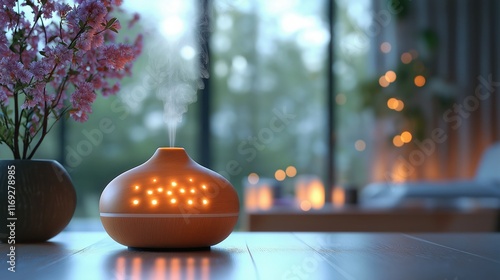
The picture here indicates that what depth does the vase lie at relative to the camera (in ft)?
4.00

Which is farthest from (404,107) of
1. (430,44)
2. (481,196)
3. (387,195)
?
(481,196)

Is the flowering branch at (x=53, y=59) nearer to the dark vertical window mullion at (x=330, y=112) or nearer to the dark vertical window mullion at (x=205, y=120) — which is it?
the dark vertical window mullion at (x=205, y=120)

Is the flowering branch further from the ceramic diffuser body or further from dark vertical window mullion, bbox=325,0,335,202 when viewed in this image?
dark vertical window mullion, bbox=325,0,335,202

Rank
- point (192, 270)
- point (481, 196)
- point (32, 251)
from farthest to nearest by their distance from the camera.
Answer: point (481, 196)
point (32, 251)
point (192, 270)

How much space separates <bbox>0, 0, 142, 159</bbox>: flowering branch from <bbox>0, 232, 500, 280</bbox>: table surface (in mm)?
206

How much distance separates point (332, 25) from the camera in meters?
5.46

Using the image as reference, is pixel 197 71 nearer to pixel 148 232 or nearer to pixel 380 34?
pixel 380 34

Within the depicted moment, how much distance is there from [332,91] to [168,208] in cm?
443

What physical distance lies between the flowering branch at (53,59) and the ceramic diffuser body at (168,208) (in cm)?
14

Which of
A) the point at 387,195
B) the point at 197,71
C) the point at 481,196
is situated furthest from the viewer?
the point at 197,71

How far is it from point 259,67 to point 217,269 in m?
4.60

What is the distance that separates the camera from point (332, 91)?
547cm

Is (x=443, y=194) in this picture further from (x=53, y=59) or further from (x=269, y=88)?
(x=53, y=59)

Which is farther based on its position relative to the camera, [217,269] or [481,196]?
[481,196]
